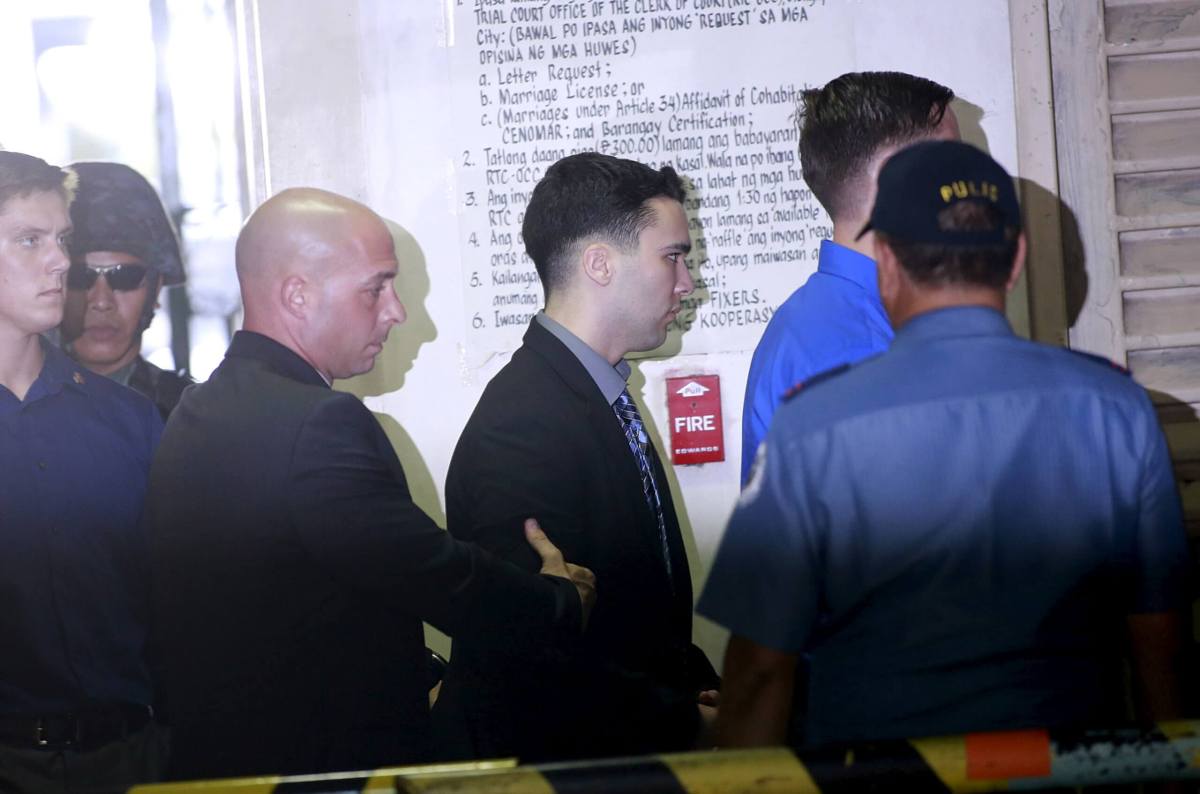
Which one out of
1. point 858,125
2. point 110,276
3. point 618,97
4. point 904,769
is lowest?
point 904,769

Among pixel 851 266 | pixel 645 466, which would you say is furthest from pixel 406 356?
pixel 851 266

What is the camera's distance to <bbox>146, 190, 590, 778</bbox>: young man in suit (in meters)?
1.96

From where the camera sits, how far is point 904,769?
1273 mm

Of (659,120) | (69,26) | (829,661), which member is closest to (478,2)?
(659,120)

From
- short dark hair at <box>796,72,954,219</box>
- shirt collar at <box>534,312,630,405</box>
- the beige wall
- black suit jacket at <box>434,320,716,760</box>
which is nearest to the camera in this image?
short dark hair at <box>796,72,954,219</box>

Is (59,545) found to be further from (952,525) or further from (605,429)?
(952,525)

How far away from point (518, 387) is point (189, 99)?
107 centimetres

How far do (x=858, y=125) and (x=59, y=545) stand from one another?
1.74m

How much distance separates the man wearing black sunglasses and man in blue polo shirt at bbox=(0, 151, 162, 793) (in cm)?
4

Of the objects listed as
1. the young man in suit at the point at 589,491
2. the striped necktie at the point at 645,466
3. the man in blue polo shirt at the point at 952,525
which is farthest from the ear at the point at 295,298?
the man in blue polo shirt at the point at 952,525

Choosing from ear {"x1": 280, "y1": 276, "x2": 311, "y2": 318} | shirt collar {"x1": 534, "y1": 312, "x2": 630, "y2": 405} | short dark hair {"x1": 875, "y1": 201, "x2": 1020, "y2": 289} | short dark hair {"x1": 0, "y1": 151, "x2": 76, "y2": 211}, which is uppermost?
short dark hair {"x1": 0, "y1": 151, "x2": 76, "y2": 211}

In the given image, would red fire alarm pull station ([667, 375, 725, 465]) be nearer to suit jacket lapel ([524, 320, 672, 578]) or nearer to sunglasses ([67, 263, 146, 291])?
suit jacket lapel ([524, 320, 672, 578])

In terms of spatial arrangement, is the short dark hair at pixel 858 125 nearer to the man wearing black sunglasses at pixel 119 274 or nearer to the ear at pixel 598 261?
the ear at pixel 598 261

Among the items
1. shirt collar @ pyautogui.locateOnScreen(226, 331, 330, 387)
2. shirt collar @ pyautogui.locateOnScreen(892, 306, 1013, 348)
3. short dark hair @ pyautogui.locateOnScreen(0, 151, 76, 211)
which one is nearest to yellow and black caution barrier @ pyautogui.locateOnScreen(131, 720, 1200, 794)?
shirt collar @ pyautogui.locateOnScreen(892, 306, 1013, 348)
